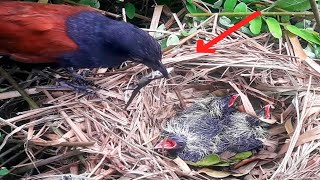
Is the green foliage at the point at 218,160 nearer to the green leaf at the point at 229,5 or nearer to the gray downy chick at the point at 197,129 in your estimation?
the gray downy chick at the point at 197,129

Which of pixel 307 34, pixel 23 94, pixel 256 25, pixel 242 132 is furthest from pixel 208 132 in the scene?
pixel 23 94

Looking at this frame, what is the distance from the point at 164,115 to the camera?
3.78m

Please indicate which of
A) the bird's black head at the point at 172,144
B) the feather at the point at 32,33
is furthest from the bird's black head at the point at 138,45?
the bird's black head at the point at 172,144

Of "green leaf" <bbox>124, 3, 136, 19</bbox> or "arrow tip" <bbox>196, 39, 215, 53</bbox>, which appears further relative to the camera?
"green leaf" <bbox>124, 3, 136, 19</bbox>

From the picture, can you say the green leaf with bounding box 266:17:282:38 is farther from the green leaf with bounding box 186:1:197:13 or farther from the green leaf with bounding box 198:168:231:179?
the green leaf with bounding box 198:168:231:179

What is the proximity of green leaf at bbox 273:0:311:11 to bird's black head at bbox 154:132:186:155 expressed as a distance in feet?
3.18

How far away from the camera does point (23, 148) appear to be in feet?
11.7

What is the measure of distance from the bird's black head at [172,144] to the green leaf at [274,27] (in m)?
0.77

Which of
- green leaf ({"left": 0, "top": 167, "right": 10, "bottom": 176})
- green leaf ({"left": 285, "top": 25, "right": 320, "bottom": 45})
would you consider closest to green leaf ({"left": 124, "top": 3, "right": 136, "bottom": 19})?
green leaf ({"left": 285, "top": 25, "right": 320, "bottom": 45})

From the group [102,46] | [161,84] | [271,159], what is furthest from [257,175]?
[102,46]

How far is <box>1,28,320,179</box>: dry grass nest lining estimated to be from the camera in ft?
11.3

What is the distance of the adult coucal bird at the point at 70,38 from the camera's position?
11.3 feet

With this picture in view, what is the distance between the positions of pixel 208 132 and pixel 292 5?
0.88m

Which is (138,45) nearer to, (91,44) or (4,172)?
(91,44)
